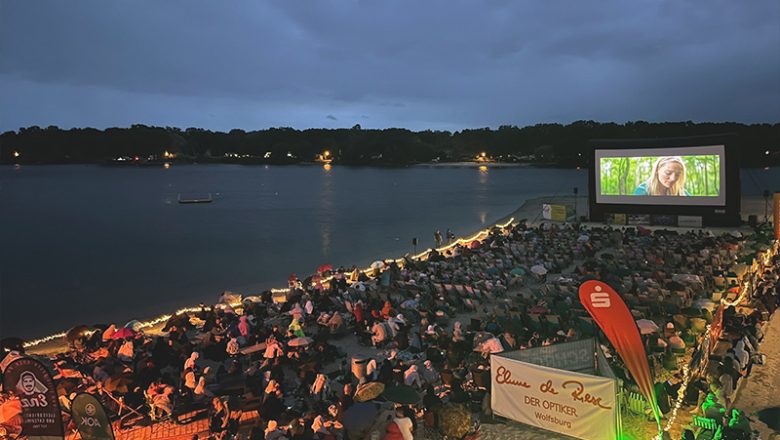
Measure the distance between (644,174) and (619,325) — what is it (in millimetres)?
23241

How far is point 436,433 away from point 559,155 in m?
166

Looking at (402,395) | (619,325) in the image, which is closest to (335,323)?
(402,395)

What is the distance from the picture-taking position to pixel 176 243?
128 feet

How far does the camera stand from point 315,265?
30.1m

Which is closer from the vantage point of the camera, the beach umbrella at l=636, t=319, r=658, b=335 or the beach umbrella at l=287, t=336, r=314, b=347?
the beach umbrella at l=636, t=319, r=658, b=335

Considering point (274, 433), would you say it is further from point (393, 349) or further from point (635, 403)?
point (635, 403)

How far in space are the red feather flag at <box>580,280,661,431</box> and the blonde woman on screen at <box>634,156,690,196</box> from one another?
22742 millimetres

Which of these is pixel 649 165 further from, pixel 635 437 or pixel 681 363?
pixel 635 437

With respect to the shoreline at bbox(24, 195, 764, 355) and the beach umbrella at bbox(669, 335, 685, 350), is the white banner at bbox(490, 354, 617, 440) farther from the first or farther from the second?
the shoreline at bbox(24, 195, 764, 355)

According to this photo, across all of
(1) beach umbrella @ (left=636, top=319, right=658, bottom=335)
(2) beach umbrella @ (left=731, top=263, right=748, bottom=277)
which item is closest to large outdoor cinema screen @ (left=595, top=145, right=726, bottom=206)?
(2) beach umbrella @ (left=731, top=263, right=748, bottom=277)

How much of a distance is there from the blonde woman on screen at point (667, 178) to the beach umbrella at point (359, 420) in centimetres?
→ 2440

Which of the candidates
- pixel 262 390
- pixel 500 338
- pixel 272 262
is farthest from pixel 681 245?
pixel 272 262

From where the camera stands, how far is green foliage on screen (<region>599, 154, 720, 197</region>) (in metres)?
25.0

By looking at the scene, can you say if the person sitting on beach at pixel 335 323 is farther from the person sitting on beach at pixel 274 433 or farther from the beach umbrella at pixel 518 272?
the beach umbrella at pixel 518 272
